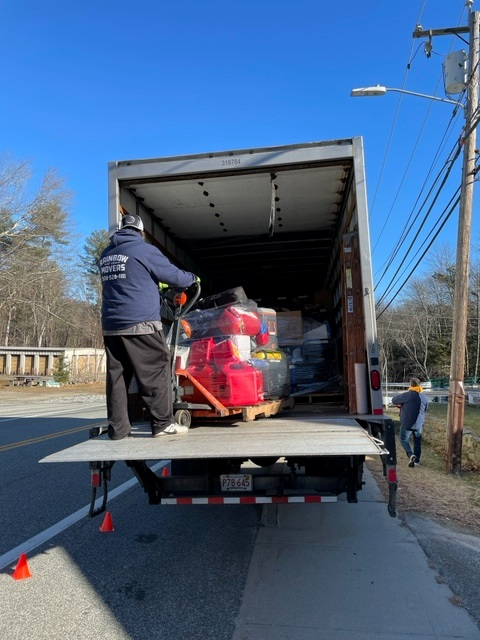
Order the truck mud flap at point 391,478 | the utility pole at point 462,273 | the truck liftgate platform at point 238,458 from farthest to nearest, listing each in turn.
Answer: the utility pole at point 462,273 < the truck mud flap at point 391,478 < the truck liftgate platform at point 238,458

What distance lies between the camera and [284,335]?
7.45m

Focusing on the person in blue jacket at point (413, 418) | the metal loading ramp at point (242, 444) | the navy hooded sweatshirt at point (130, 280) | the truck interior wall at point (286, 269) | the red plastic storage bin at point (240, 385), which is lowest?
the person in blue jacket at point (413, 418)

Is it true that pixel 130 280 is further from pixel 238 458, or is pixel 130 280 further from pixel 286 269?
pixel 286 269

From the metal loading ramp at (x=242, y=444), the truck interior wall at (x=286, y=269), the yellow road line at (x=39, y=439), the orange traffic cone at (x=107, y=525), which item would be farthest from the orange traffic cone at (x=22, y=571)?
the yellow road line at (x=39, y=439)

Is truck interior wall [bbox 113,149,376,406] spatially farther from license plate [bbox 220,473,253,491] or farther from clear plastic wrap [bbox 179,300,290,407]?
license plate [bbox 220,473,253,491]

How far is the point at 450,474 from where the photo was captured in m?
8.23

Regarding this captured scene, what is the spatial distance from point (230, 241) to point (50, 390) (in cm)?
3063

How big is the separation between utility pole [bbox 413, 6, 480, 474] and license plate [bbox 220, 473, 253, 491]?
560 centimetres

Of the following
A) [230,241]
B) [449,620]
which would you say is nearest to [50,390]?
[230,241]

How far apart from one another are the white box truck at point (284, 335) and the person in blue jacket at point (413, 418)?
284 cm

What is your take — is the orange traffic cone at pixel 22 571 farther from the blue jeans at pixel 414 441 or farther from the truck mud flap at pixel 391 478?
the blue jeans at pixel 414 441

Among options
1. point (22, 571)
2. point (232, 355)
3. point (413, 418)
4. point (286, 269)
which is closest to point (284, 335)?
point (286, 269)

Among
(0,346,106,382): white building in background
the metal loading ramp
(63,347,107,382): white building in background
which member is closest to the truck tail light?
the metal loading ramp

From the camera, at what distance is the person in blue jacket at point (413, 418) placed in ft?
30.2
